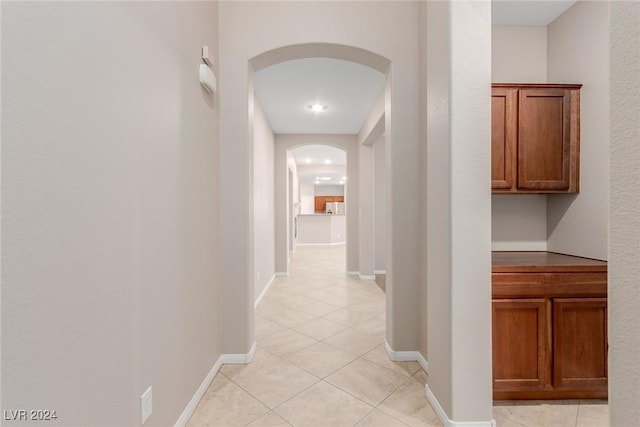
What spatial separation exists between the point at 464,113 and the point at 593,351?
1720 millimetres

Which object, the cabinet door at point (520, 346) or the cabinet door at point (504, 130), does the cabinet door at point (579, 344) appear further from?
the cabinet door at point (504, 130)

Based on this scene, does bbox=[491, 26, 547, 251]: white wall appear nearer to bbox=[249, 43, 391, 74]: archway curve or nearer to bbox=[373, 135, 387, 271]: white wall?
bbox=[249, 43, 391, 74]: archway curve

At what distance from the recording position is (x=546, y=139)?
84.8 inches

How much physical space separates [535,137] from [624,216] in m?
1.92

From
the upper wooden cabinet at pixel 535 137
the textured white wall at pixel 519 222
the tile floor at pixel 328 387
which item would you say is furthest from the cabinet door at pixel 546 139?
the tile floor at pixel 328 387

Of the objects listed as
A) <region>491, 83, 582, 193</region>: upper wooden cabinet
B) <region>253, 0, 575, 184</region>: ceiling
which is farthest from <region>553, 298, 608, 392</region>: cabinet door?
<region>253, 0, 575, 184</region>: ceiling

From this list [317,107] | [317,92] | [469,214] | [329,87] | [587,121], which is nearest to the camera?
[469,214]

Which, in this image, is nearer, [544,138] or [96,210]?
[96,210]

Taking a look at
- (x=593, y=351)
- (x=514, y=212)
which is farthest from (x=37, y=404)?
(x=514, y=212)

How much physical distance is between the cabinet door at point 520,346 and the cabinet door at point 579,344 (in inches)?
3.0

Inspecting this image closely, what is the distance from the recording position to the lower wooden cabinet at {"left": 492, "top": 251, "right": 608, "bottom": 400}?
5.80 feet

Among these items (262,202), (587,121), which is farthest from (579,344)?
(262,202)

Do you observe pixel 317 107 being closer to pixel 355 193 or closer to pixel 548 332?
pixel 355 193

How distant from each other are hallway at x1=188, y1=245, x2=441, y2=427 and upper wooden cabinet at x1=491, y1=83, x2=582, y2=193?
1648 mm
